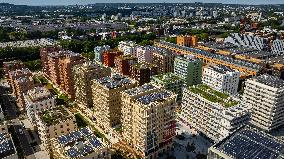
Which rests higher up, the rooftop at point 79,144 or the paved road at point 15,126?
the rooftop at point 79,144

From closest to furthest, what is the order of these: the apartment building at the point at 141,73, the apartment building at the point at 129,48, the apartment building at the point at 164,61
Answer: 1. the apartment building at the point at 141,73
2. the apartment building at the point at 164,61
3. the apartment building at the point at 129,48

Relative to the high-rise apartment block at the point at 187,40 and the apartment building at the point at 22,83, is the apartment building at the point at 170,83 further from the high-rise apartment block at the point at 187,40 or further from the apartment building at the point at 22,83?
the high-rise apartment block at the point at 187,40

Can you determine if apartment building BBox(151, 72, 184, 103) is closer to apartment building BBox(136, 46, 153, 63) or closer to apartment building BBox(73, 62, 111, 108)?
apartment building BBox(73, 62, 111, 108)

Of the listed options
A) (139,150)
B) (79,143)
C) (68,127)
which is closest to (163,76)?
(139,150)

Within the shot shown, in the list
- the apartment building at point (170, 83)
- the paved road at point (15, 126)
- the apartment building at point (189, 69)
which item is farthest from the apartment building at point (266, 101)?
the paved road at point (15, 126)

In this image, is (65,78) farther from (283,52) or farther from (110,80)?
(283,52)

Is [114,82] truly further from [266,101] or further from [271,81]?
[271,81]

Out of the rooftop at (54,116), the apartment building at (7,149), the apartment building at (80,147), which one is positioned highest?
the rooftop at (54,116)
